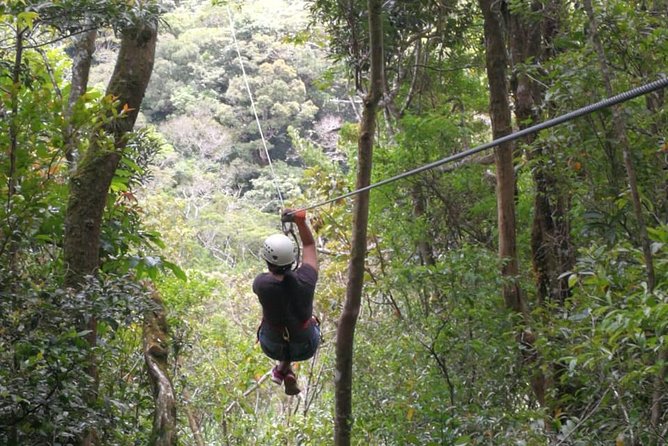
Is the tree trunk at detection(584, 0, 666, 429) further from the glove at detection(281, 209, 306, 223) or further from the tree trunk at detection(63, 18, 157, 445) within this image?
the tree trunk at detection(63, 18, 157, 445)

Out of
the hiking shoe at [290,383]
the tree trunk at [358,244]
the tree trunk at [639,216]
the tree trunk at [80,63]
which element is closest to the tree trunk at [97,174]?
the tree trunk at [80,63]

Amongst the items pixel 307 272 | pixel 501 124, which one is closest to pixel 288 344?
pixel 307 272

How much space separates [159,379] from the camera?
4.26 m

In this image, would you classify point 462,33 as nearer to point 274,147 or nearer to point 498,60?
point 498,60

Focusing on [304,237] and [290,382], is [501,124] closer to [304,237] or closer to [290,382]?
[304,237]

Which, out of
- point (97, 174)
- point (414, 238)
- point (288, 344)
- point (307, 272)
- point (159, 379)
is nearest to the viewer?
point (97, 174)

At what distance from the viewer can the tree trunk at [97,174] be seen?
3250 mm

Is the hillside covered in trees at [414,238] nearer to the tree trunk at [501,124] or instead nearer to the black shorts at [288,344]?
the tree trunk at [501,124]

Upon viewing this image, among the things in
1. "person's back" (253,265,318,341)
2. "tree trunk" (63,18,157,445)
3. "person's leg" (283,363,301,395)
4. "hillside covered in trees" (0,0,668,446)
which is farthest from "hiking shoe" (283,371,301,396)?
"tree trunk" (63,18,157,445)

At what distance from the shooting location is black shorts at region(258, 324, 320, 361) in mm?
3770

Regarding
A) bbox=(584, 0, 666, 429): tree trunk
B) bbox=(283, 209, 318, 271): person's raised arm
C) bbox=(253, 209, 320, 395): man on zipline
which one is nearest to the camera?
bbox=(584, 0, 666, 429): tree trunk

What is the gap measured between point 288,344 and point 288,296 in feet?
1.26

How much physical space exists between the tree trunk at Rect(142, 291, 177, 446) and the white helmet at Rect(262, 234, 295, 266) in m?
0.53

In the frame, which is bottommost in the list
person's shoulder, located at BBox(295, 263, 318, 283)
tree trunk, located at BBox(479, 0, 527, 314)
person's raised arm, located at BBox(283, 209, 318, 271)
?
person's shoulder, located at BBox(295, 263, 318, 283)
